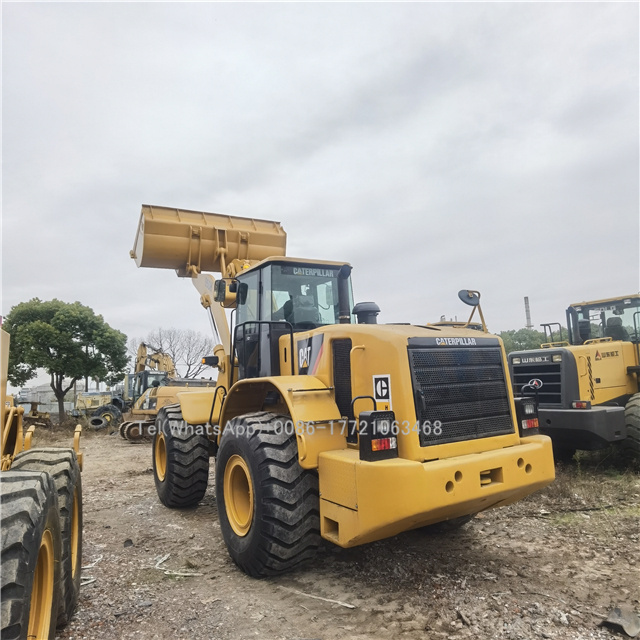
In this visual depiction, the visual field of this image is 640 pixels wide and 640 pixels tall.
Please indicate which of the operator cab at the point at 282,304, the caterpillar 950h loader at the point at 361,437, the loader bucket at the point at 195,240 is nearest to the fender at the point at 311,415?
the caterpillar 950h loader at the point at 361,437

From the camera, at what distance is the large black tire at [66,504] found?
10.9ft

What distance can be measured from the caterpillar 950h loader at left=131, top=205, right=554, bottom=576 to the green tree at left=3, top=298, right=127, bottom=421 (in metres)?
17.6

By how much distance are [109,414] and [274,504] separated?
65.0 feet

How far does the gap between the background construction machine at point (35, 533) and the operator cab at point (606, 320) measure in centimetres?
882

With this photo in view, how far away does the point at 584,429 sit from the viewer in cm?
737

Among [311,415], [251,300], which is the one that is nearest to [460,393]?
[311,415]

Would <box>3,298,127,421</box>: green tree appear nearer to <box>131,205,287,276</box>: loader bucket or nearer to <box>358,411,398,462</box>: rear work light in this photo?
<box>131,205,287,276</box>: loader bucket

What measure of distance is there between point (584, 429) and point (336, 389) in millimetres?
4728

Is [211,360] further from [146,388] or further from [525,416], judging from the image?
[146,388]

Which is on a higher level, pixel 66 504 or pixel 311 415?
pixel 311 415

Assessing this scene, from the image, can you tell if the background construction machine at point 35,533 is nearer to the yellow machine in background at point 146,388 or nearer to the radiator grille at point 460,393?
the radiator grille at point 460,393

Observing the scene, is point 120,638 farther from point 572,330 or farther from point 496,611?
point 572,330

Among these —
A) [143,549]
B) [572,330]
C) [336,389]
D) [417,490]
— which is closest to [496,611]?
[417,490]

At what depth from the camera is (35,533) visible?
2488 mm
